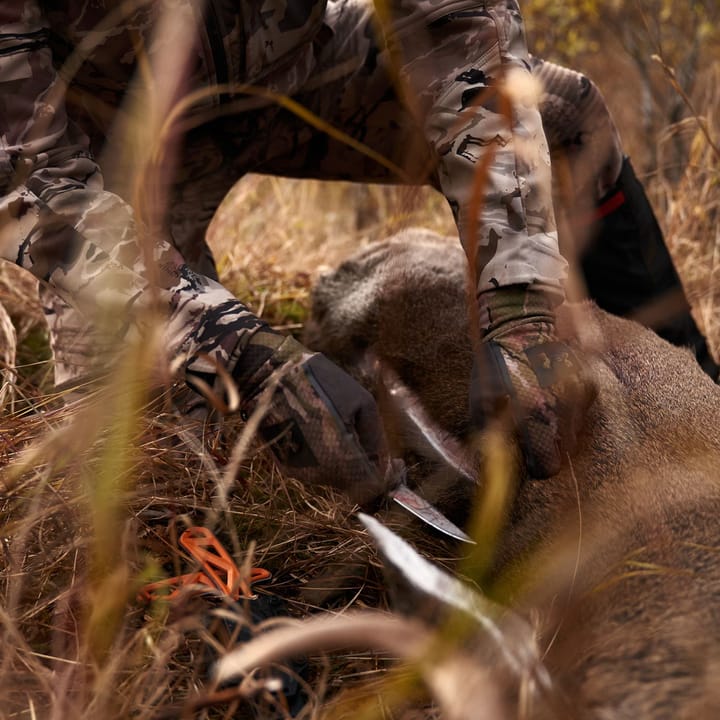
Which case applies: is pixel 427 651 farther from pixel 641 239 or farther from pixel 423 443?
pixel 641 239

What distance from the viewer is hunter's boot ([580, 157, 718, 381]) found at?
3033 mm

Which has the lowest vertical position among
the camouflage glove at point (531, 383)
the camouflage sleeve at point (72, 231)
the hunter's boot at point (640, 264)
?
the hunter's boot at point (640, 264)

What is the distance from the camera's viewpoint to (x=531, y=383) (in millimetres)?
1760

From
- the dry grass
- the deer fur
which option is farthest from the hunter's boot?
the dry grass

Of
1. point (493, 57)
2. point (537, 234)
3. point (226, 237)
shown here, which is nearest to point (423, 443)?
point (537, 234)

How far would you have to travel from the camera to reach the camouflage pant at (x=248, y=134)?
1.89 metres

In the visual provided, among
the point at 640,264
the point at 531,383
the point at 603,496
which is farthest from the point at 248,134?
the point at 603,496

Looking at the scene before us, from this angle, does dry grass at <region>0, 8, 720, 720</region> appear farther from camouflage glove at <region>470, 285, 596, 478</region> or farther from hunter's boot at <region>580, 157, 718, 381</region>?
hunter's boot at <region>580, 157, 718, 381</region>

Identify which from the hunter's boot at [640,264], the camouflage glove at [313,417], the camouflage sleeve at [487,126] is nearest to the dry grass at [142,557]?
the camouflage glove at [313,417]

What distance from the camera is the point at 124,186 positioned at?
242 centimetres

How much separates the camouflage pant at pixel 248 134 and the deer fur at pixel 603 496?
0.40 meters

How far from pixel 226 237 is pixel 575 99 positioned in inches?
94.0

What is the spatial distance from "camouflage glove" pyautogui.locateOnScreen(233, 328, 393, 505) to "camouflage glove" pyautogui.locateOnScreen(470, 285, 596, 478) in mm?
255

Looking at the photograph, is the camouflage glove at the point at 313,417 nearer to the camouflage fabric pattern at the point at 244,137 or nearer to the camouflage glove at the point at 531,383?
the camouflage fabric pattern at the point at 244,137
